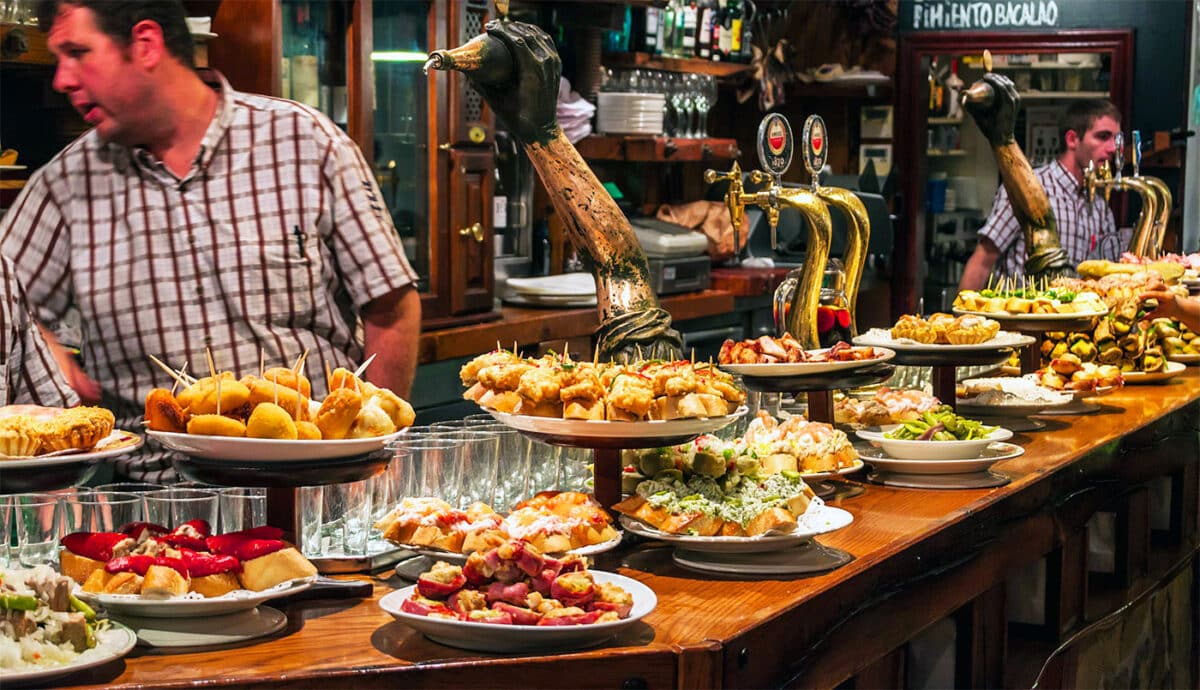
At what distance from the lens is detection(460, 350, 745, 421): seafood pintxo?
2213 millimetres

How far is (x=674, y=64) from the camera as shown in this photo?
734 cm

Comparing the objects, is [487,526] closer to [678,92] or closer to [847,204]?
[847,204]

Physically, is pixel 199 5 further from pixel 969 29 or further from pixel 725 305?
pixel 969 29

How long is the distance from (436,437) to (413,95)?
3214 mm

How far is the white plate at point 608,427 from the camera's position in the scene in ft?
7.23

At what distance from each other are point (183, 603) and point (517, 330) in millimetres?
3788

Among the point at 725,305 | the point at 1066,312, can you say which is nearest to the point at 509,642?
the point at 1066,312

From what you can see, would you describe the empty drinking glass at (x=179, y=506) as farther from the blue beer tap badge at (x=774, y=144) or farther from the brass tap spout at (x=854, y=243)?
the brass tap spout at (x=854, y=243)

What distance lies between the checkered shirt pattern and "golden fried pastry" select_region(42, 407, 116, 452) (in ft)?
3.32

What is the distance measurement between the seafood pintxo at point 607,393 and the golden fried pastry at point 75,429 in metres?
0.60

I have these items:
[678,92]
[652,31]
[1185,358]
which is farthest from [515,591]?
[678,92]

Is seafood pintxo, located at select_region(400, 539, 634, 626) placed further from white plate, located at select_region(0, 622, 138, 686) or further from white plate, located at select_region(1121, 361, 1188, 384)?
white plate, located at select_region(1121, 361, 1188, 384)

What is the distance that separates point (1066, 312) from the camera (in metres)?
3.94

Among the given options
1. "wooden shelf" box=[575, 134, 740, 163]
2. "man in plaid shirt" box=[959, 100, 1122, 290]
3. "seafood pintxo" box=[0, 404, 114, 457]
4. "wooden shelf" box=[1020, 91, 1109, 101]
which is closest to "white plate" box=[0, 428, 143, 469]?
"seafood pintxo" box=[0, 404, 114, 457]
